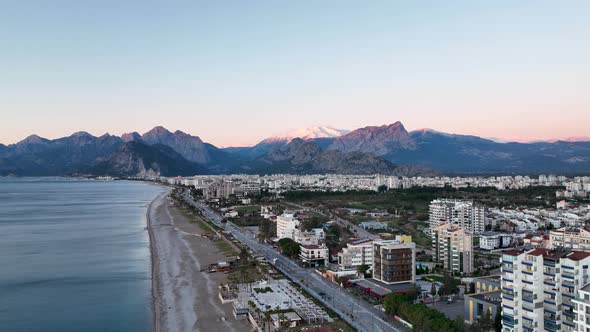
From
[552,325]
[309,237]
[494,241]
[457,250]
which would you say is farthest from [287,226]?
[552,325]

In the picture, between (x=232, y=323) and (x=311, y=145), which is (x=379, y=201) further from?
(x=311, y=145)

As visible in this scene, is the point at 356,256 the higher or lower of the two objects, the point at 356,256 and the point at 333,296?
the higher

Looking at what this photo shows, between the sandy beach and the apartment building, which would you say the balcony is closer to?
the apartment building

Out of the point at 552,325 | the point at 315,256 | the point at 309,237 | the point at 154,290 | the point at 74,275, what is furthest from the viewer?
the point at 309,237

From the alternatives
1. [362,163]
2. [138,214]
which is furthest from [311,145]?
[138,214]

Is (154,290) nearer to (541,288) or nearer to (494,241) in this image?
(541,288)
